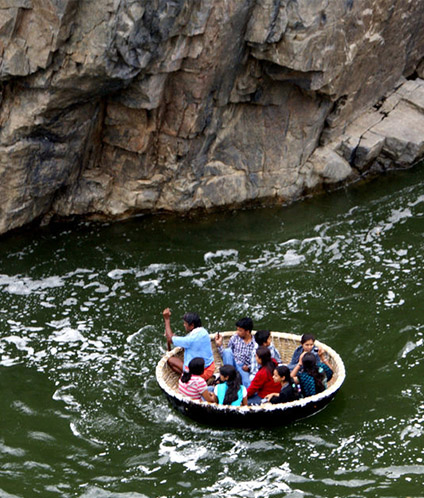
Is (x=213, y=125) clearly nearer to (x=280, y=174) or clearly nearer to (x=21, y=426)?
(x=280, y=174)

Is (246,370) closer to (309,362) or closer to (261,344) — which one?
(261,344)

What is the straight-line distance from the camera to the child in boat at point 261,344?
12352 mm

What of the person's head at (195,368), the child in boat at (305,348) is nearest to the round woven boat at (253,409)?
the person's head at (195,368)

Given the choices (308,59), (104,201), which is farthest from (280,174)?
(104,201)

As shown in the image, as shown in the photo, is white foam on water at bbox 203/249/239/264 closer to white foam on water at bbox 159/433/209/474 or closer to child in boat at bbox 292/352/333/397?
child in boat at bbox 292/352/333/397

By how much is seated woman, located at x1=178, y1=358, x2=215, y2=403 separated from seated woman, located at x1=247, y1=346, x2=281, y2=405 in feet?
1.91

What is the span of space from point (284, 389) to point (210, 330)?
9.06 ft

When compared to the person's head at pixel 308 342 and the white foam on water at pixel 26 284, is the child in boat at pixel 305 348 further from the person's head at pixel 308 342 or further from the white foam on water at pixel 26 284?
the white foam on water at pixel 26 284

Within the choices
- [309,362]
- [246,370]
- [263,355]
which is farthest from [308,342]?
[246,370]

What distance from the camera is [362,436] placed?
11344 mm

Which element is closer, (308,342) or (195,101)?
(308,342)

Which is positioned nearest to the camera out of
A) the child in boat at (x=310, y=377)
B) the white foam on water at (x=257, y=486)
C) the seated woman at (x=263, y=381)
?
the white foam on water at (x=257, y=486)

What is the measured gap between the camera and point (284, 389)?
11.7 metres

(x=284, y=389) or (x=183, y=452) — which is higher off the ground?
(x=284, y=389)
